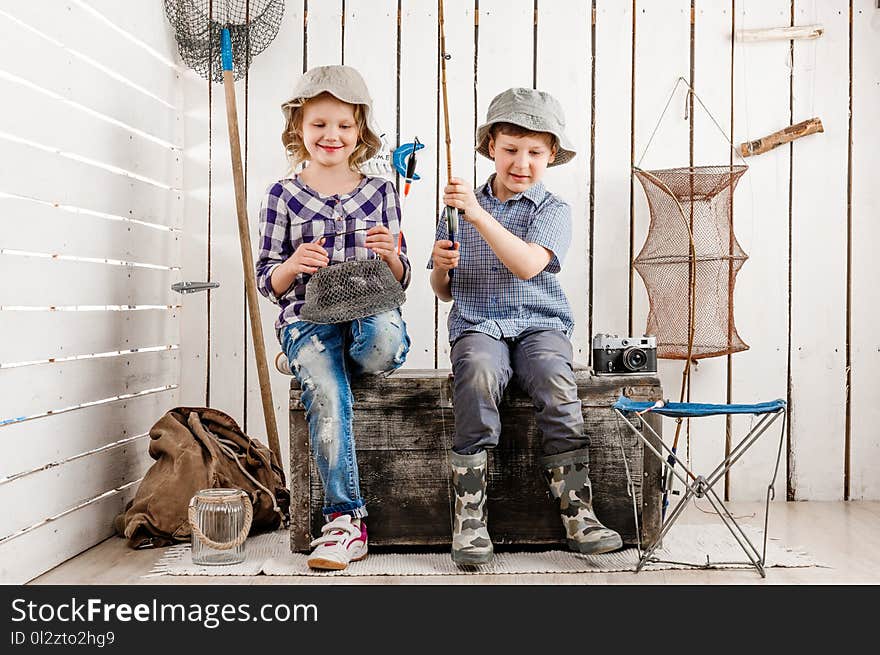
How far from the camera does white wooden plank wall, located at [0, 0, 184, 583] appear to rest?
2061 mm

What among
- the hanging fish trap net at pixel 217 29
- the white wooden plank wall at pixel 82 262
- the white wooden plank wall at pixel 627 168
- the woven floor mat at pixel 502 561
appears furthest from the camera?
the white wooden plank wall at pixel 627 168

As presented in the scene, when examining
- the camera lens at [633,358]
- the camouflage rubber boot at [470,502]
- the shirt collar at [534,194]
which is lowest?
the camouflage rubber boot at [470,502]

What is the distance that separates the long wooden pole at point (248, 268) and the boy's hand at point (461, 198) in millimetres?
846

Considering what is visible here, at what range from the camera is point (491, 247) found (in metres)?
2.34

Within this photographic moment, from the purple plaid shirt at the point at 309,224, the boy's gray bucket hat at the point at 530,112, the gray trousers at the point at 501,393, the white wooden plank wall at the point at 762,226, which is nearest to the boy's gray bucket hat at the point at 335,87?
the purple plaid shirt at the point at 309,224

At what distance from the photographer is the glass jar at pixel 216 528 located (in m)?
2.26

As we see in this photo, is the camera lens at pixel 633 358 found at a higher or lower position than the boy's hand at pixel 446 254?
lower

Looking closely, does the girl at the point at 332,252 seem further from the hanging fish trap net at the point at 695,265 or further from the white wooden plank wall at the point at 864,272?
the white wooden plank wall at the point at 864,272

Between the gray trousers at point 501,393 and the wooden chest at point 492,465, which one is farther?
the wooden chest at point 492,465

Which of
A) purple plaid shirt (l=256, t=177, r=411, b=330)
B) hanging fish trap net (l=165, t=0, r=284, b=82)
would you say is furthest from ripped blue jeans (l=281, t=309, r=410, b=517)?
hanging fish trap net (l=165, t=0, r=284, b=82)

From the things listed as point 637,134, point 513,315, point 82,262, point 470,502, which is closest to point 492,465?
point 470,502

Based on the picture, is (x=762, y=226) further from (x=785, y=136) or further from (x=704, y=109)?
(x=704, y=109)

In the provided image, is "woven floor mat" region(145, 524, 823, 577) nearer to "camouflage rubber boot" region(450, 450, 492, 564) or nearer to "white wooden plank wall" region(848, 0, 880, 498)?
"camouflage rubber boot" region(450, 450, 492, 564)

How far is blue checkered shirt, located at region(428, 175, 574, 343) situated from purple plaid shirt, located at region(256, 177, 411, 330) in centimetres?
18
